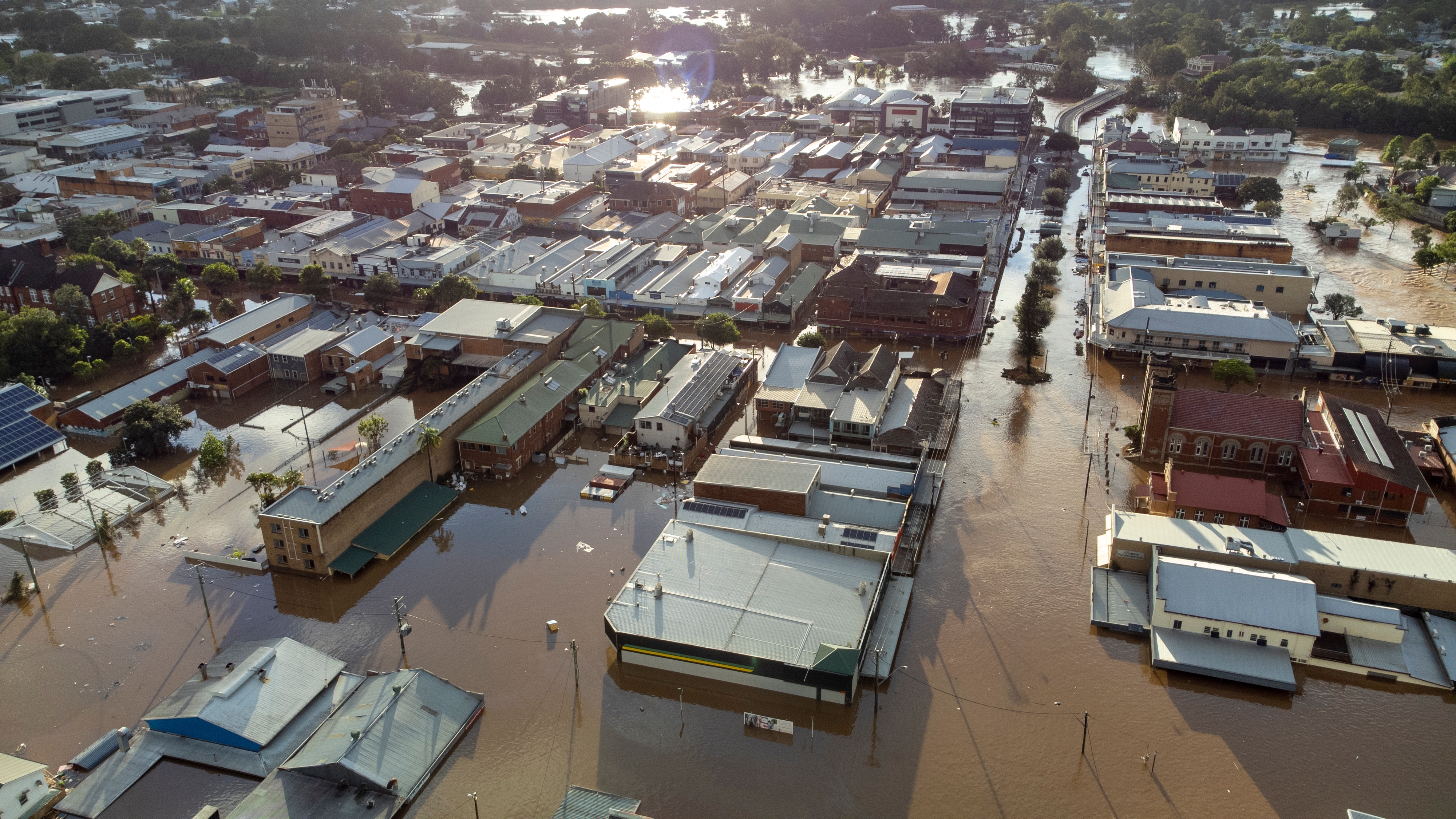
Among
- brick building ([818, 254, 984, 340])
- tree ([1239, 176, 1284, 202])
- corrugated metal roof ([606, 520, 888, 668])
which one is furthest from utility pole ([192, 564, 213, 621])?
tree ([1239, 176, 1284, 202])

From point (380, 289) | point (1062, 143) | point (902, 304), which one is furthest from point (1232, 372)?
point (1062, 143)

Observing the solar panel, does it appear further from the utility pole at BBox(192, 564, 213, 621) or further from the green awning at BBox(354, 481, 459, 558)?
the utility pole at BBox(192, 564, 213, 621)

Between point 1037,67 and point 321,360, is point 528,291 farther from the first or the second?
point 1037,67

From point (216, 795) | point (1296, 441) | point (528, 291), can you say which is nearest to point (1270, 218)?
point (1296, 441)

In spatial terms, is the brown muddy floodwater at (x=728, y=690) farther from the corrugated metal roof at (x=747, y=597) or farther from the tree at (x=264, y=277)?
the tree at (x=264, y=277)

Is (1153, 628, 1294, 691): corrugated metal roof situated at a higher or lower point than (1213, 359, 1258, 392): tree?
lower

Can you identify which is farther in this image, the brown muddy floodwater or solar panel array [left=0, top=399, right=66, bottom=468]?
solar panel array [left=0, top=399, right=66, bottom=468]

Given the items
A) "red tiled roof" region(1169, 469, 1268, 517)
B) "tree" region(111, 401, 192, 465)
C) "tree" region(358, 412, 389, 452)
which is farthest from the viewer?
"tree" region(111, 401, 192, 465)
